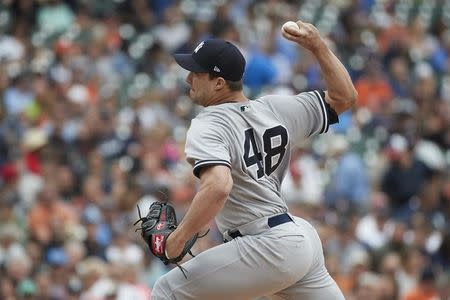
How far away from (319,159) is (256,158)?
27.3ft

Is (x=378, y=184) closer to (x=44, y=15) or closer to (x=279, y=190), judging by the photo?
(x=44, y=15)

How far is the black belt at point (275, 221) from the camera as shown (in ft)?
20.3

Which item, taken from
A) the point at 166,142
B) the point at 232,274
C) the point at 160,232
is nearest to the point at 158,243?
the point at 160,232

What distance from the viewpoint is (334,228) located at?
1264 centimetres

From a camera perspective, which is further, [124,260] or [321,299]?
[124,260]

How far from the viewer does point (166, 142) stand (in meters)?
13.7

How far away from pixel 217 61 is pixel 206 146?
56 centimetres

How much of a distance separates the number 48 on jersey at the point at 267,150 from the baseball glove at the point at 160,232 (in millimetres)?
A: 513

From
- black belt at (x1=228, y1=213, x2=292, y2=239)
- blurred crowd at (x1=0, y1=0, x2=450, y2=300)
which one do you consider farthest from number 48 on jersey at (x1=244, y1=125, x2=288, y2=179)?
blurred crowd at (x1=0, y1=0, x2=450, y2=300)

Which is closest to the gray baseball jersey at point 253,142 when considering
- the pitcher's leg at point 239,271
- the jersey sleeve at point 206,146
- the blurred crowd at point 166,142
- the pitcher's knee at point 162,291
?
the jersey sleeve at point 206,146

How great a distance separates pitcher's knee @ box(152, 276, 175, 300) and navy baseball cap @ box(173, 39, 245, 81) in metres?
1.16

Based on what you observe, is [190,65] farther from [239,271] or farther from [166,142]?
[166,142]

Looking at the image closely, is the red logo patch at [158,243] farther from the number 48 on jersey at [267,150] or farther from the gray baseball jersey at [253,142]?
the number 48 on jersey at [267,150]

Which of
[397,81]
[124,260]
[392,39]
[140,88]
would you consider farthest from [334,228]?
[392,39]
